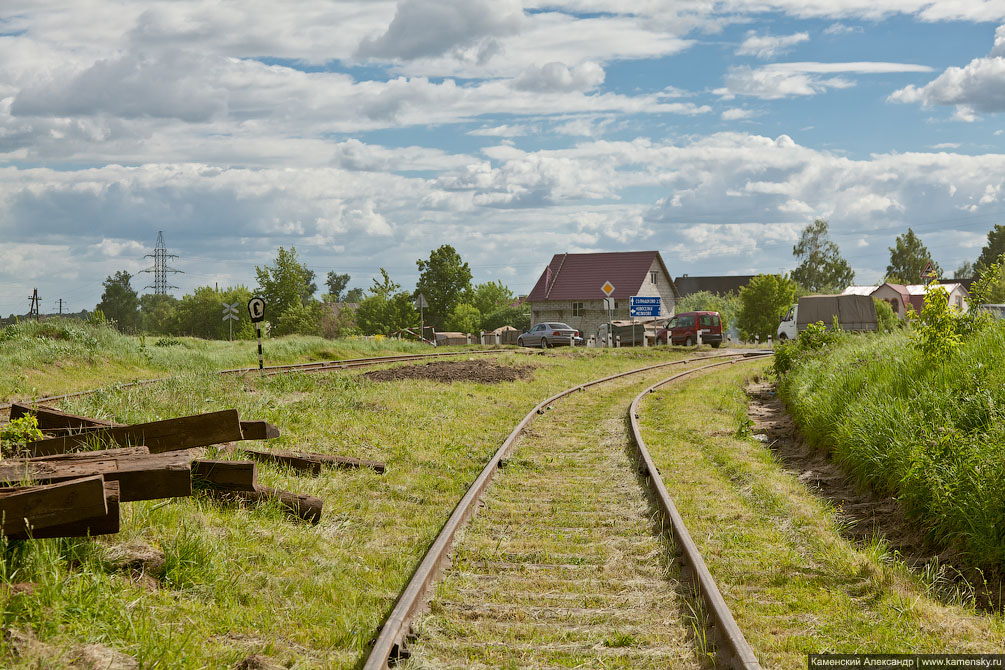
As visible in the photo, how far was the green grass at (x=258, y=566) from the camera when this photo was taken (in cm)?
470

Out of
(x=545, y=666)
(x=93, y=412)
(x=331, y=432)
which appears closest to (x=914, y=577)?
(x=545, y=666)

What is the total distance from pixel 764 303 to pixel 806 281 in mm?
52104

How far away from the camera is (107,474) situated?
526cm

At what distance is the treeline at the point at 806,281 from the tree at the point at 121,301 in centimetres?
9714

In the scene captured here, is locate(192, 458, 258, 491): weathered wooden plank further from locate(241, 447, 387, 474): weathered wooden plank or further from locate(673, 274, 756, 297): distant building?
locate(673, 274, 756, 297): distant building

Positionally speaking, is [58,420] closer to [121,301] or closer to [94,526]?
[94,526]

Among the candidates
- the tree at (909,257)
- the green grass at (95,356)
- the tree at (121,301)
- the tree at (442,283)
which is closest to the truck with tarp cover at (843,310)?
the green grass at (95,356)

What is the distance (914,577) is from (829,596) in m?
0.97

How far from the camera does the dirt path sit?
15.8 feet

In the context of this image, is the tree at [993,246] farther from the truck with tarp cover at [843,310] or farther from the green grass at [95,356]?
the green grass at [95,356]

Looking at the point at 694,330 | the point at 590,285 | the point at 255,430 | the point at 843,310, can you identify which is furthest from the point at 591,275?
the point at 255,430

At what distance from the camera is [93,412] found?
436 inches

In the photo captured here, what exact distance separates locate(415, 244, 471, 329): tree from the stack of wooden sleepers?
78.1 m

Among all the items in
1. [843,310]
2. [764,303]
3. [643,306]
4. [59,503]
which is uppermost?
[764,303]
